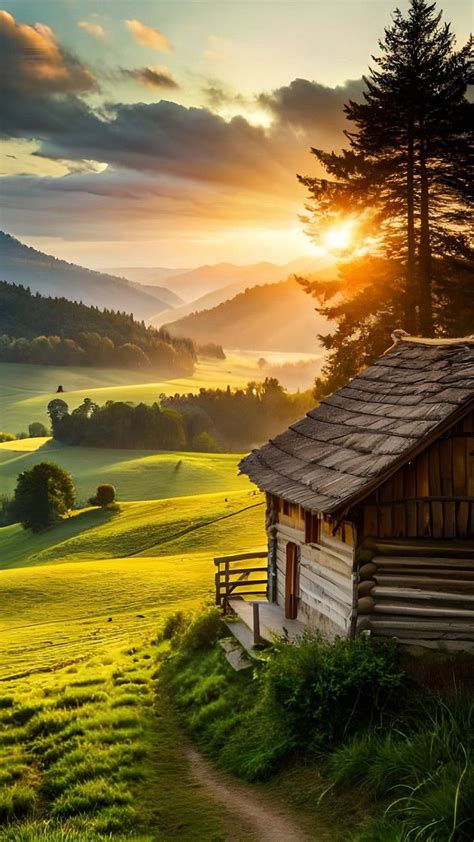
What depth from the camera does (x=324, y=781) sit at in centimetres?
1086

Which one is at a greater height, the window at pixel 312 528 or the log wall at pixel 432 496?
the log wall at pixel 432 496

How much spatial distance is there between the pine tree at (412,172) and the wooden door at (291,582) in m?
14.1

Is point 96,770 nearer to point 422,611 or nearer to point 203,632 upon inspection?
point 422,611

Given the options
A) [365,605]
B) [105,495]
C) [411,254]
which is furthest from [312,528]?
[105,495]

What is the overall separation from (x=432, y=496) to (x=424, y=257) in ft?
60.3

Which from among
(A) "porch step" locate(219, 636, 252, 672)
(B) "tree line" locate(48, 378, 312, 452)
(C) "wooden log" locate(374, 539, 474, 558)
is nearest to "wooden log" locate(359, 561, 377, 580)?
(C) "wooden log" locate(374, 539, 474, 558)

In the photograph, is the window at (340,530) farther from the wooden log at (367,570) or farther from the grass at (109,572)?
the grass at (109,572)

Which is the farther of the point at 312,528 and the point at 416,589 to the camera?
the point at 312,528

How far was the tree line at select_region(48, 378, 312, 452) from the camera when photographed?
5022 inches

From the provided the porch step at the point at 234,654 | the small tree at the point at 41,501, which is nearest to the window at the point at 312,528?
the porch step at the point at 234,654

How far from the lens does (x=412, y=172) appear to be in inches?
1156

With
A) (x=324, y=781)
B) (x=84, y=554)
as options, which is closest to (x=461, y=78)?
(x=324, y=781)

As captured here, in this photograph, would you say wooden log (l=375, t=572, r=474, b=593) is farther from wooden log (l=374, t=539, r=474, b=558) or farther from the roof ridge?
the roof ridge

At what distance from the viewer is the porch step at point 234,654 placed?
16047 mm
